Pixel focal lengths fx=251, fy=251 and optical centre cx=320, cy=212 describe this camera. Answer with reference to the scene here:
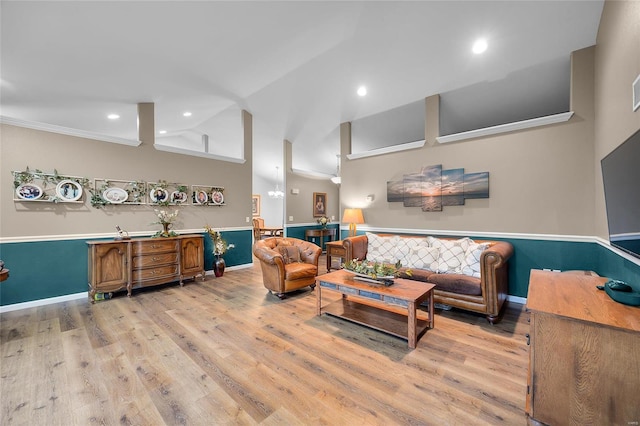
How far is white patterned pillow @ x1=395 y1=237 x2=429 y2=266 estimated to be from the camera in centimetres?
404

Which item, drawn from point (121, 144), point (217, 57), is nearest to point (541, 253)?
point (217, 57)

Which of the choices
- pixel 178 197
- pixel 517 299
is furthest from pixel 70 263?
pixel 517 299

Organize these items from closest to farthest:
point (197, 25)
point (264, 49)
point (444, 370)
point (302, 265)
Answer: point (444, 370)
point (197, 25)
point (264, 49)
point (302, 265)

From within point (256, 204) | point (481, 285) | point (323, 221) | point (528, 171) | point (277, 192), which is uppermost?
point (277, 192)

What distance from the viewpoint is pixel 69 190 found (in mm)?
3785

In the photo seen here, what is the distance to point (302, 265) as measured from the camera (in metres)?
4.13

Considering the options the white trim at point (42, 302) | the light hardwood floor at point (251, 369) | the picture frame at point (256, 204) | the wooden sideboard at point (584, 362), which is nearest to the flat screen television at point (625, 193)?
the wooden sideboard at point (584, 362)

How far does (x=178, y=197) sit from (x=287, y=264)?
8.54 ft

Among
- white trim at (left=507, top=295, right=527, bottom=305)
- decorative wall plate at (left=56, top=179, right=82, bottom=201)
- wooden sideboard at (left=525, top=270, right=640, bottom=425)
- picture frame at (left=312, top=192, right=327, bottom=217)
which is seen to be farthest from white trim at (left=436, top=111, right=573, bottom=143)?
decorative wall plate at (left=56, top=179, right=82, bottom=201)

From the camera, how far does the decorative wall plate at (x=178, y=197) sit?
4855 millimetres

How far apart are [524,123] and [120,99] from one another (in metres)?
6.40

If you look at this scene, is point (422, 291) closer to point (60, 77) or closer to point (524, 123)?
point (524, 123)

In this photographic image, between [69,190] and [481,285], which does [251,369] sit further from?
[69,190]

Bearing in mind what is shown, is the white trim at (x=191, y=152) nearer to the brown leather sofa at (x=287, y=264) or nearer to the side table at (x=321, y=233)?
the brown leather sofa at (x=287, y=264)
